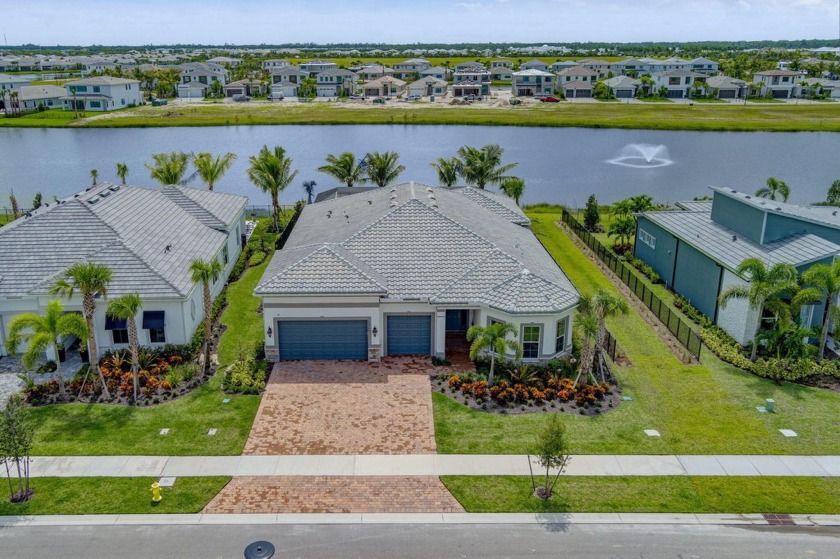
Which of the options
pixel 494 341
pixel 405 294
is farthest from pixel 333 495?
pixel 405 294

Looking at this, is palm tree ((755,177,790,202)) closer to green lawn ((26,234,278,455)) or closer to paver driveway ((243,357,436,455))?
paver driveway ((243,357,436,455))

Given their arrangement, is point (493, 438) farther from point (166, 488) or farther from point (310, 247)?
point (310, 247)

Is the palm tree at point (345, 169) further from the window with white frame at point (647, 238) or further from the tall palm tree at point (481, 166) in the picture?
the window with white frame at point (647, 238)

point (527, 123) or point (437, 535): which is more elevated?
point (527, 123)

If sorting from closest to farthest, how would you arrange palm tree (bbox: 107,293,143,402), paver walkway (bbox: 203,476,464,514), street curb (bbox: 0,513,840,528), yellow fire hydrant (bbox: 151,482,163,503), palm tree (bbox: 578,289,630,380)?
street curb (bbox: 0,513,840,528)
paver walkway (bbox: 203,476,464,514)
yellow fire hydrant (bbox: 151,482,163,503)
palm tree (bbox: 107,293,143,402)
palm tree (bbox: 578,289,630,380)

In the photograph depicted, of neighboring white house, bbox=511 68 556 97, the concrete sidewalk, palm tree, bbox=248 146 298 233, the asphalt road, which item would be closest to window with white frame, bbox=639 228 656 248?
the concrete sidewalk

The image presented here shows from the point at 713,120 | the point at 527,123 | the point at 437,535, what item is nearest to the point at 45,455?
the point at 437,535
